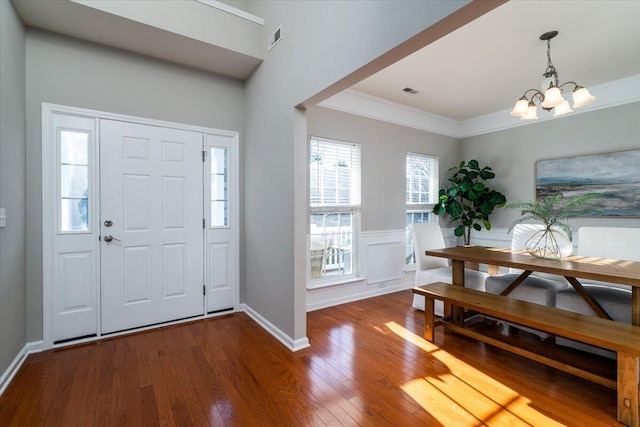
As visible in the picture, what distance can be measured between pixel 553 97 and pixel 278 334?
126 inches

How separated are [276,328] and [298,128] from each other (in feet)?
6.29

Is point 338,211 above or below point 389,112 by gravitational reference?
below

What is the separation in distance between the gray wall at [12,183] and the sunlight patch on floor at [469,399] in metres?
2.91

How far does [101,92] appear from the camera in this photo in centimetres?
274

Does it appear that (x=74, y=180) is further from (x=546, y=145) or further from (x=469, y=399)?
(x=546, y=145)

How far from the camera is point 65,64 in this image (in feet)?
8.52

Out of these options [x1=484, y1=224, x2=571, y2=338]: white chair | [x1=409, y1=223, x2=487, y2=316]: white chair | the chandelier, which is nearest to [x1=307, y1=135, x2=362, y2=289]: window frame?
[x1=409, y1=223, x2=487, y2=316]: white chair

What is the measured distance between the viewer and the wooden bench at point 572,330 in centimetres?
A: 164

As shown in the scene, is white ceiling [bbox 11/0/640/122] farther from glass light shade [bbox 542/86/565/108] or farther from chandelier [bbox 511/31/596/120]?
glass light shade [bbox 542/86/565/108]

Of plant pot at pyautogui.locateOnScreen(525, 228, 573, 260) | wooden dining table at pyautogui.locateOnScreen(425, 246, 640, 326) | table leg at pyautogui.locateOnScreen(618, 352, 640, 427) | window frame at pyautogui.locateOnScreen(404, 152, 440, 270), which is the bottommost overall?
table leg at pyautogui.locateOnScreen(618, 352, 640, 427)

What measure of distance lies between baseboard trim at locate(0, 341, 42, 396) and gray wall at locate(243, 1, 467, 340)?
1862 millimetres

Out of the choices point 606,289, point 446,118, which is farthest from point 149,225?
point 446,118

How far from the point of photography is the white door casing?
3.30 metres

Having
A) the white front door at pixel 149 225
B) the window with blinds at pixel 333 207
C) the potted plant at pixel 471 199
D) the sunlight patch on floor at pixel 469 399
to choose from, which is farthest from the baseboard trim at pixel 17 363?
the potted plant at pixel 471 199
